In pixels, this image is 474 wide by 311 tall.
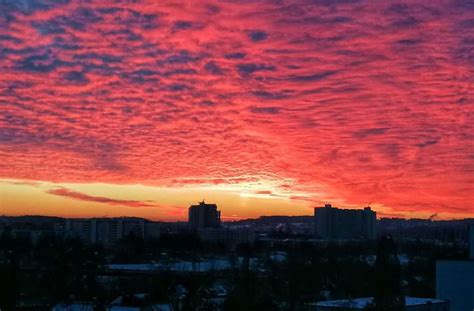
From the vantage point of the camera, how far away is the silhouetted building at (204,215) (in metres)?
Result: 116

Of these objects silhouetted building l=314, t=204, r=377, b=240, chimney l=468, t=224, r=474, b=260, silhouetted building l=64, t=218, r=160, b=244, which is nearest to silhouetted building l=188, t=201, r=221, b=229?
silhouetted building l=64, t=218, r=160, b=244

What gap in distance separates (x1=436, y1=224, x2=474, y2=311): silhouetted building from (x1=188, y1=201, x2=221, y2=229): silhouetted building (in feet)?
300

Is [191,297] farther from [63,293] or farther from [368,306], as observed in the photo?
[63,293]

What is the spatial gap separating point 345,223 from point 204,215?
25.2 metres

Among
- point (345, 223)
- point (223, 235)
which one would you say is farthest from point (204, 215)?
point (345, 223)

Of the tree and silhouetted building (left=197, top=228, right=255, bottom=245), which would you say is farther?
silhouetted building (left=197, top=228, right=255, bottom=245)

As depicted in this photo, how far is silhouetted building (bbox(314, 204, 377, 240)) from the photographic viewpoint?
11444cm

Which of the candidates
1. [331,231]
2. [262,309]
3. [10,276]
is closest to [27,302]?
[10,276]

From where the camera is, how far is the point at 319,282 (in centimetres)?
3572

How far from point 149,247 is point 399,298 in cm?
4293

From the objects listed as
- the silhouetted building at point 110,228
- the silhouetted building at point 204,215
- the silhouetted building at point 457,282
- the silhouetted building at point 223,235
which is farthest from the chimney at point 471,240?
the silhouetted building at point 204,215

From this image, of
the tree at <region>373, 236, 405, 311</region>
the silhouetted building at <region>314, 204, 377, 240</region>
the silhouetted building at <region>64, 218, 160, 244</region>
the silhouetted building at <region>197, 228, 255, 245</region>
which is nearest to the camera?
the tree at <region>373, 236, 405, 311</region>

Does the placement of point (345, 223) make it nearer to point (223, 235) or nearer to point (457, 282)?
point (223, 235)

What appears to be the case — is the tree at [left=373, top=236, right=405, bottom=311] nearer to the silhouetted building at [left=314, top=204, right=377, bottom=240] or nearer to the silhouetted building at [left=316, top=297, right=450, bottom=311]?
the silhouetted building at [left=316, top=297, right=450, bottom=311]
